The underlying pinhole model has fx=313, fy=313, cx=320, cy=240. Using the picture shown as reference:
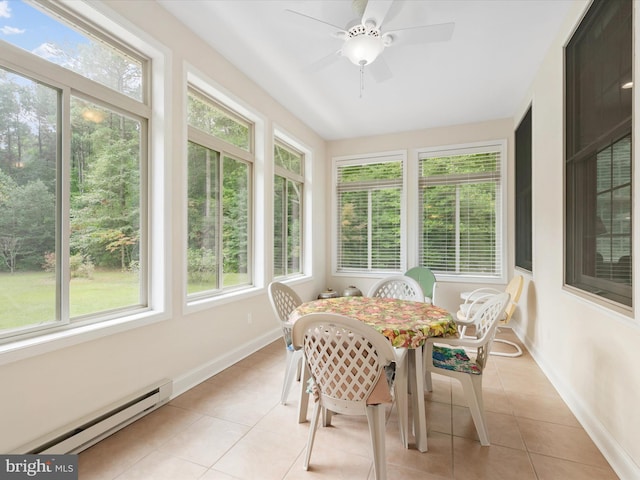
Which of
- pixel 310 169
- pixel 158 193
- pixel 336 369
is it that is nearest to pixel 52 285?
pixel 158 193

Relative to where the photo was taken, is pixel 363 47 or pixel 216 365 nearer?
pixel 363 47

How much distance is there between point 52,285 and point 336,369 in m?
1.72

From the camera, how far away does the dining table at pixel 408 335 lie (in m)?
1.76

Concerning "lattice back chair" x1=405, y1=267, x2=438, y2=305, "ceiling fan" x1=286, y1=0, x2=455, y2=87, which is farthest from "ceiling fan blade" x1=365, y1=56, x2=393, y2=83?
"lattice back chair" x1=405, y1=267, x2=438, y2=305

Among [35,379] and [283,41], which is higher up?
[283,41]

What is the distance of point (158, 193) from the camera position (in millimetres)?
2396

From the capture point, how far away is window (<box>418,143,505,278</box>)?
4617mm

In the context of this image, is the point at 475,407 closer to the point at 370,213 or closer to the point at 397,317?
the point at 397,317

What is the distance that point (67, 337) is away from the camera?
175 cm

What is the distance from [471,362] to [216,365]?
2.15 metres

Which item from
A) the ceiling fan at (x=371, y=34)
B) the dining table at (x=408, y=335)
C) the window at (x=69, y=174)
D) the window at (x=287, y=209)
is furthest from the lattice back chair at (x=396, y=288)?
the window at (x=69, y=174)

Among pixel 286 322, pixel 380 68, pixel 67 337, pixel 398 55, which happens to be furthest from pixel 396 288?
pixel 67 337

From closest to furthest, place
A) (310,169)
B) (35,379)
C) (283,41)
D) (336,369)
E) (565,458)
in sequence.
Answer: (336,369) → (35,379) → (565,458) → (283,41) → (310,169)

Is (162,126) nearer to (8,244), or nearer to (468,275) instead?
(8,244)
